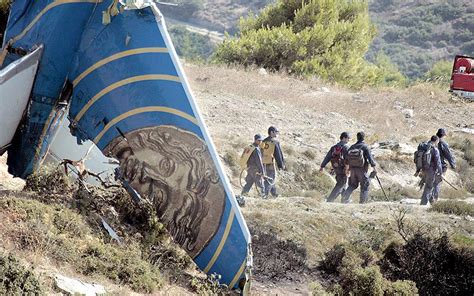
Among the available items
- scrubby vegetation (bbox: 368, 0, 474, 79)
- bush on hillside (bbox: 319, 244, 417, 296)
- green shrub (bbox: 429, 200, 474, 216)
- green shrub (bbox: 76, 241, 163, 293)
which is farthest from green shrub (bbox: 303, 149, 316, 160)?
scrubby vegetation (bbox: 368, 0, 474, 79)

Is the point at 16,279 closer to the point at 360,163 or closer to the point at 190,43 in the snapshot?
the point at 360,163

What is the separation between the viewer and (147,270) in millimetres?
8234

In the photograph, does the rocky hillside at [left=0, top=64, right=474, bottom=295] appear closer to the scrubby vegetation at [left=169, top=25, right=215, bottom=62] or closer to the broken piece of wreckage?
the broken piece of wreckage

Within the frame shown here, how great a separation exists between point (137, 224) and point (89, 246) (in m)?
1.20

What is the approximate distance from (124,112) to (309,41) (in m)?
33.6

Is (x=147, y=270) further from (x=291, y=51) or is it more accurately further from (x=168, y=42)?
(x=291, y=51)

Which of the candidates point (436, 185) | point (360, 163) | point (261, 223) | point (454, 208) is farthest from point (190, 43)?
point (261, 223)

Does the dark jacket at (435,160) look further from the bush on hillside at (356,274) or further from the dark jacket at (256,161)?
the bush on hillside at (356,274)

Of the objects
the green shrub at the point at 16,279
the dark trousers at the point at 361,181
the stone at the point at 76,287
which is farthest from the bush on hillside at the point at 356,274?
the dark trousers at the point at 361,181

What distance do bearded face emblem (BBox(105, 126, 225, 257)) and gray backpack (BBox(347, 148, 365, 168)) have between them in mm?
9044

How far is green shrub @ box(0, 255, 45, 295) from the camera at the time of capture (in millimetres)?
6527

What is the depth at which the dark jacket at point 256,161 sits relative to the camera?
18.0 m

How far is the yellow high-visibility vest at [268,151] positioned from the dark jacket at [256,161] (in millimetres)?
233

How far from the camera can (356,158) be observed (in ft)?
57.4
